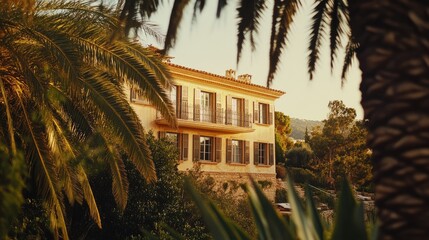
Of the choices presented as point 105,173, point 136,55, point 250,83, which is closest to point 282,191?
point 250,83

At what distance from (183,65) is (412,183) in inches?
926

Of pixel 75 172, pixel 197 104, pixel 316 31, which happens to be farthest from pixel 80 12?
pixel 197 104

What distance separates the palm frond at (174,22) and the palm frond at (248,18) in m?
0.86

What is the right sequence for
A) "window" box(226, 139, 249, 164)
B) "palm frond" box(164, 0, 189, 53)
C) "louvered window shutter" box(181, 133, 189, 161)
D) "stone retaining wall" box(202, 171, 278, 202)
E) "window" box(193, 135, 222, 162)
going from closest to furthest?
1. "palm frond" box(164, 0, 189, 53)
2. "louvered window shutter" box(181, 133, 189, 161)
3. "stone retaining wall" box(202, 171, 278, 202)
4. "window" box(193, 135, 222, 162)
5. "window" box(226, 139, 249, 164)

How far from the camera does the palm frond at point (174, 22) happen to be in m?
4.36

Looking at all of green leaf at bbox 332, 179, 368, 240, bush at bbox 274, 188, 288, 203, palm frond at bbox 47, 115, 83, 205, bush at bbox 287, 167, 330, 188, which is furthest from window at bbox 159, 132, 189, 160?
green leaf at bbox 332, 179, 368, 240

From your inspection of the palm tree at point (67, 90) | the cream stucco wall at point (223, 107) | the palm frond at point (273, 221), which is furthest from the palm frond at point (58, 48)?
the cream stucco wall at point (223, 107)

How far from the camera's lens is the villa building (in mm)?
25688

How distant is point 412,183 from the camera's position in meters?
2.55

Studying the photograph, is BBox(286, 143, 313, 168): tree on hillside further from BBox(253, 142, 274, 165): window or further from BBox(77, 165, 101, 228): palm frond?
BBox(77, 165, 101, 228): palm frond

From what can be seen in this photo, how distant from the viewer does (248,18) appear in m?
5.13

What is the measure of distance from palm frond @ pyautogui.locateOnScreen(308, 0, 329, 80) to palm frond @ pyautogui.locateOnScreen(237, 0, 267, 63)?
2.92ft

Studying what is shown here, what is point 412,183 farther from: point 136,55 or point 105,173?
point 105,173

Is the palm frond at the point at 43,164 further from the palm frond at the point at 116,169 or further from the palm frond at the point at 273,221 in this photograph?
the palm frond at the point at 273,221
